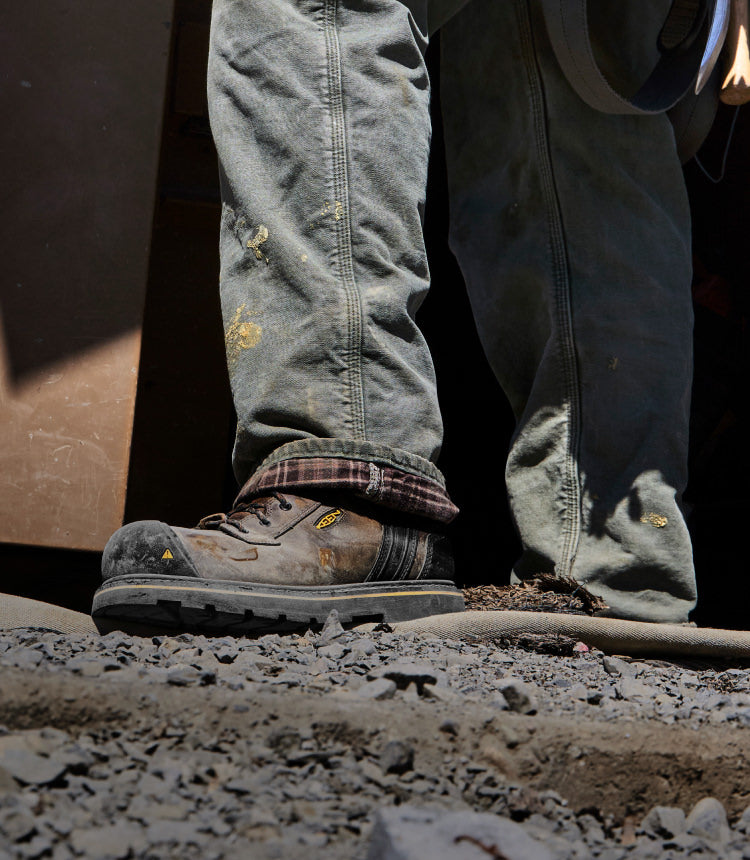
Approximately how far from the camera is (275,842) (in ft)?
1.71

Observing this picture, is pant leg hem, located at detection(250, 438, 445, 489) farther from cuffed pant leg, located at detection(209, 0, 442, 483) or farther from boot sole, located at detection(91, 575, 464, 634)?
boot sole, located at detection(91, 575, 464, 634)

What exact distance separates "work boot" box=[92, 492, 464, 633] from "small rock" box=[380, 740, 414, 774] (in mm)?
465

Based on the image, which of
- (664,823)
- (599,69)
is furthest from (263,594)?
(599,69)

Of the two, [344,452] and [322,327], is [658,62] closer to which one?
[322,327]

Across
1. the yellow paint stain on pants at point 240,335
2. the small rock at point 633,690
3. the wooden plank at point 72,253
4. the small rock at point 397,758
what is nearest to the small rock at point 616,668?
the small rock at point 633,690

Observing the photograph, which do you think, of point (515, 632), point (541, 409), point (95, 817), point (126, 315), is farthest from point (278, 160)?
point (95, 817)

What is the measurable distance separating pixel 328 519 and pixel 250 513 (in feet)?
0.36

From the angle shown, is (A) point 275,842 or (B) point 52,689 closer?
(A) point 275,842

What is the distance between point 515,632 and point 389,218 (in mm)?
646

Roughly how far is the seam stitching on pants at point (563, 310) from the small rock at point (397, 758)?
859 millimetres

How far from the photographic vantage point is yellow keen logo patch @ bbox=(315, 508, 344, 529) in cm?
116

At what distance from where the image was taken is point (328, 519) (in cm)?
117

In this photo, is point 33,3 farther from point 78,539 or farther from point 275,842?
point 275,842

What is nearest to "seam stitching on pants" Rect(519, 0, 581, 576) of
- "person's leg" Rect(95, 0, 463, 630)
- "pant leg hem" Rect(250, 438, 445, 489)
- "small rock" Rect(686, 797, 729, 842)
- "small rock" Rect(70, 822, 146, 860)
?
"person's leg" Rect(95, 0, 463, 630)
